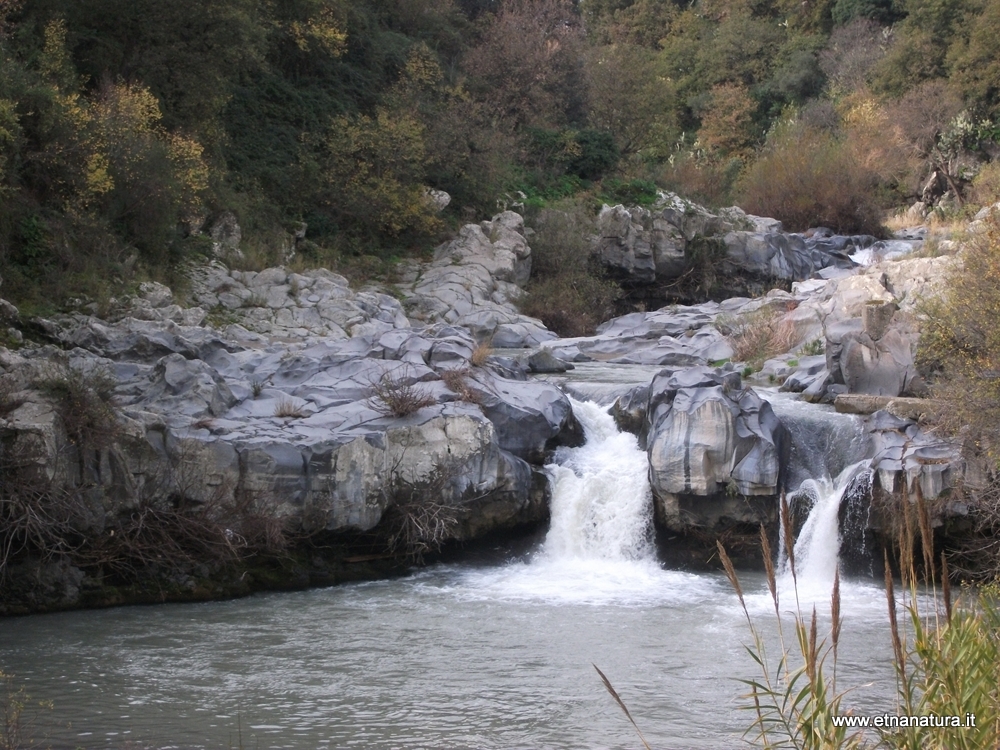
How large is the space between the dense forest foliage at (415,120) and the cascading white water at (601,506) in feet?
26.9

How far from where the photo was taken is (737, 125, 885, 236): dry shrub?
3197 centimetres

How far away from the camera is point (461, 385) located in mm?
13688

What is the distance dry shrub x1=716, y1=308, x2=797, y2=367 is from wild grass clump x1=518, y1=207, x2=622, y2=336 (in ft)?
17.6

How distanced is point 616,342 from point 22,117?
1106 cm

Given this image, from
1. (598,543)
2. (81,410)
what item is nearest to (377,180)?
(598,543)

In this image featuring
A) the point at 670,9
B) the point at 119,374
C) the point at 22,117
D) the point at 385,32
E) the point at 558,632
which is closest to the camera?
the point at 558,632

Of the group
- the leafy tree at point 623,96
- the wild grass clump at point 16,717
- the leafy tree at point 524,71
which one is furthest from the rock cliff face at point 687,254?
the wild grass clump at point 16,717

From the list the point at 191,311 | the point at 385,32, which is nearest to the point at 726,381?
the point at 191,311

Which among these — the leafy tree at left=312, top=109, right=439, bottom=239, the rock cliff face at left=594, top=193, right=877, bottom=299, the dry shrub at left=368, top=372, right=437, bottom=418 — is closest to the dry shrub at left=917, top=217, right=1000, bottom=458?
the dry shrub at left=368, top=372, right=437, bottom=418

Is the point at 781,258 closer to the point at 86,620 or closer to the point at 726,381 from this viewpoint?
the point at 726,381

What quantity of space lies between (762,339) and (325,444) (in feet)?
30.9

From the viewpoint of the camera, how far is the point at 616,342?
69.1 ft

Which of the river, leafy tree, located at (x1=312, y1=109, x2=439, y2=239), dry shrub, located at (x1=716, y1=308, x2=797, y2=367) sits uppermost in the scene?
leafy tree, located at (x1=312, y1=109, x2=439, y2=239)

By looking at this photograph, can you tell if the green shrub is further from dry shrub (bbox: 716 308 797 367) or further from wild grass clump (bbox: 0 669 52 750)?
wild grass clump (bbox: 0 669 52 750)
